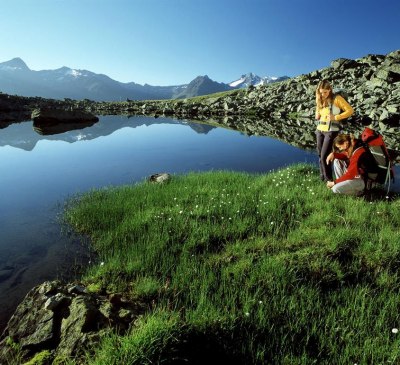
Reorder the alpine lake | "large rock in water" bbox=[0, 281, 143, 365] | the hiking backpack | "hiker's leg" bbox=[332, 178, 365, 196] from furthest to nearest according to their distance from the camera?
"hiker's leg" bbox=[332, 178, 365, 196] → the hiking backpack → the alpine lake → "large rock in water" bbox=[0, 281, 143, 365]

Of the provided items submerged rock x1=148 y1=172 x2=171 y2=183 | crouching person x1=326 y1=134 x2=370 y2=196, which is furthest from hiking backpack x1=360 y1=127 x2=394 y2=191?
submerged rock x1=148 y1=172 x2=171 y2=183

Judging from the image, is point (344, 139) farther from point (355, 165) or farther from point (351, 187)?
point (351, 187)

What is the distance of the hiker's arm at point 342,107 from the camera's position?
1201cm

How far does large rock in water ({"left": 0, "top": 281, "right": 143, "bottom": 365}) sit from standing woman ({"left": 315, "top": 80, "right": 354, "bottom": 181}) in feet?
33.2

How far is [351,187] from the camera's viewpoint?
11234 mm

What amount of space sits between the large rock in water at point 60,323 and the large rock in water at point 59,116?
5333cm

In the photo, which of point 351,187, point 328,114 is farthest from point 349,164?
point 328,114

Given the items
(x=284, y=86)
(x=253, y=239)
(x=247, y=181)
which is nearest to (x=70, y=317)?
(x=253, y=239)

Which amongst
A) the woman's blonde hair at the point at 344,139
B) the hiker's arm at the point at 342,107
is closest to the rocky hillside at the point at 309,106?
the hiker's arm at the point at 342,107

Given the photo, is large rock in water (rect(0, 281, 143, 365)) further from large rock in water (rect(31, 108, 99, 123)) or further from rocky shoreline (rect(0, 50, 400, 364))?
large rock in water (rect(31, 108, 99, 123))

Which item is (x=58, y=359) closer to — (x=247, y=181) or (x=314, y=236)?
(x=314, y=236)

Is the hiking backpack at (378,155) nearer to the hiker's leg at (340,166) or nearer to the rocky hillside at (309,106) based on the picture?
the hiker's leg at (340,166)

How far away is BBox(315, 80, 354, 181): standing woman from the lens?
40.1 ft

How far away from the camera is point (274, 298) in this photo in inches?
229
